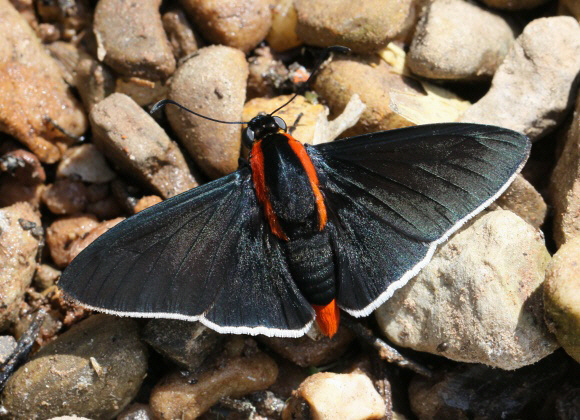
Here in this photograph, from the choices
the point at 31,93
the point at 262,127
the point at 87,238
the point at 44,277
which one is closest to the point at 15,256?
the point at 44,277

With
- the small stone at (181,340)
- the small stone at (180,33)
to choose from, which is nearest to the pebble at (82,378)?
the small stone at (181,340)

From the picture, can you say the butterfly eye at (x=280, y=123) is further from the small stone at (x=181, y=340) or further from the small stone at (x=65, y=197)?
the small stone at (x=65, y=197)

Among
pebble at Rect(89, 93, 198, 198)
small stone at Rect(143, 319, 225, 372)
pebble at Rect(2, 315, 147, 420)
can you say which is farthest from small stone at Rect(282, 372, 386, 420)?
pebble at Rect(89, 93, 198, 198)

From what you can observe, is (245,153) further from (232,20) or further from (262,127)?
(232,20)

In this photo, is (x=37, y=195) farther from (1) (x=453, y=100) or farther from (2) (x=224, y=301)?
(1) (x=453, y=100)

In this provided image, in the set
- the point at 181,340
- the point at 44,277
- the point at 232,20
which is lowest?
the point at 44,277

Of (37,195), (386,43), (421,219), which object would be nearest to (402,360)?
(421,219)
